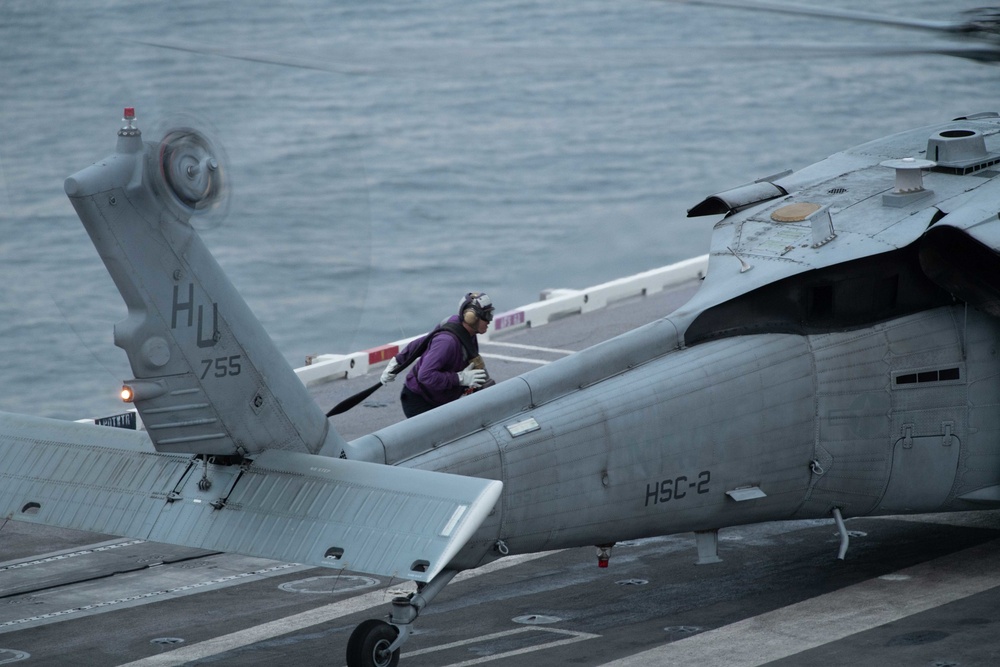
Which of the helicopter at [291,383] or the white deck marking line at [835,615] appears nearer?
the helicopter at [291,383]

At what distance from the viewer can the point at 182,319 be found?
967 cm

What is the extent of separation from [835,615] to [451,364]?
4.70 m

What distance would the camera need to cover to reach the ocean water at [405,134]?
27.3ft

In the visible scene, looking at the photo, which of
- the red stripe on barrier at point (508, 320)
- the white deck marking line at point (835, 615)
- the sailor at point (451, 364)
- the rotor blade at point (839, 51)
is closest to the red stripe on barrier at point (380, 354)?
the red stripe on barrier at point (508, 320)

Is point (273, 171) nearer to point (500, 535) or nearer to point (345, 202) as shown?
point (345, 202)

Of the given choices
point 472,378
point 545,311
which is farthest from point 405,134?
point 472,378

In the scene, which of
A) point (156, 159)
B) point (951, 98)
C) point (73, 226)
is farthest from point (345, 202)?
point (951, 98)

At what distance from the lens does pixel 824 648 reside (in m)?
11.6

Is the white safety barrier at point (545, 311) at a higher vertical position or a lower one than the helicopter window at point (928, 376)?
higher

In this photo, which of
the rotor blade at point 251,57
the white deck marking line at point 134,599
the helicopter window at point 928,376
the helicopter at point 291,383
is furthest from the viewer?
the helicopter window at point 928,376

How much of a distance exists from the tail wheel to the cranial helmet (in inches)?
193

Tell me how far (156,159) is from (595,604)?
6072 millimetres

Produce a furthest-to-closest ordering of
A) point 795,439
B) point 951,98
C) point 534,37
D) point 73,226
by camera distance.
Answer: point 534,37, point 951,98, point 795,439, point 73,226

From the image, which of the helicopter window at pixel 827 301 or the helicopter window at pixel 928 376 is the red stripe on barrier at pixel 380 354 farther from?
the helicopter window at pixel 928 376
